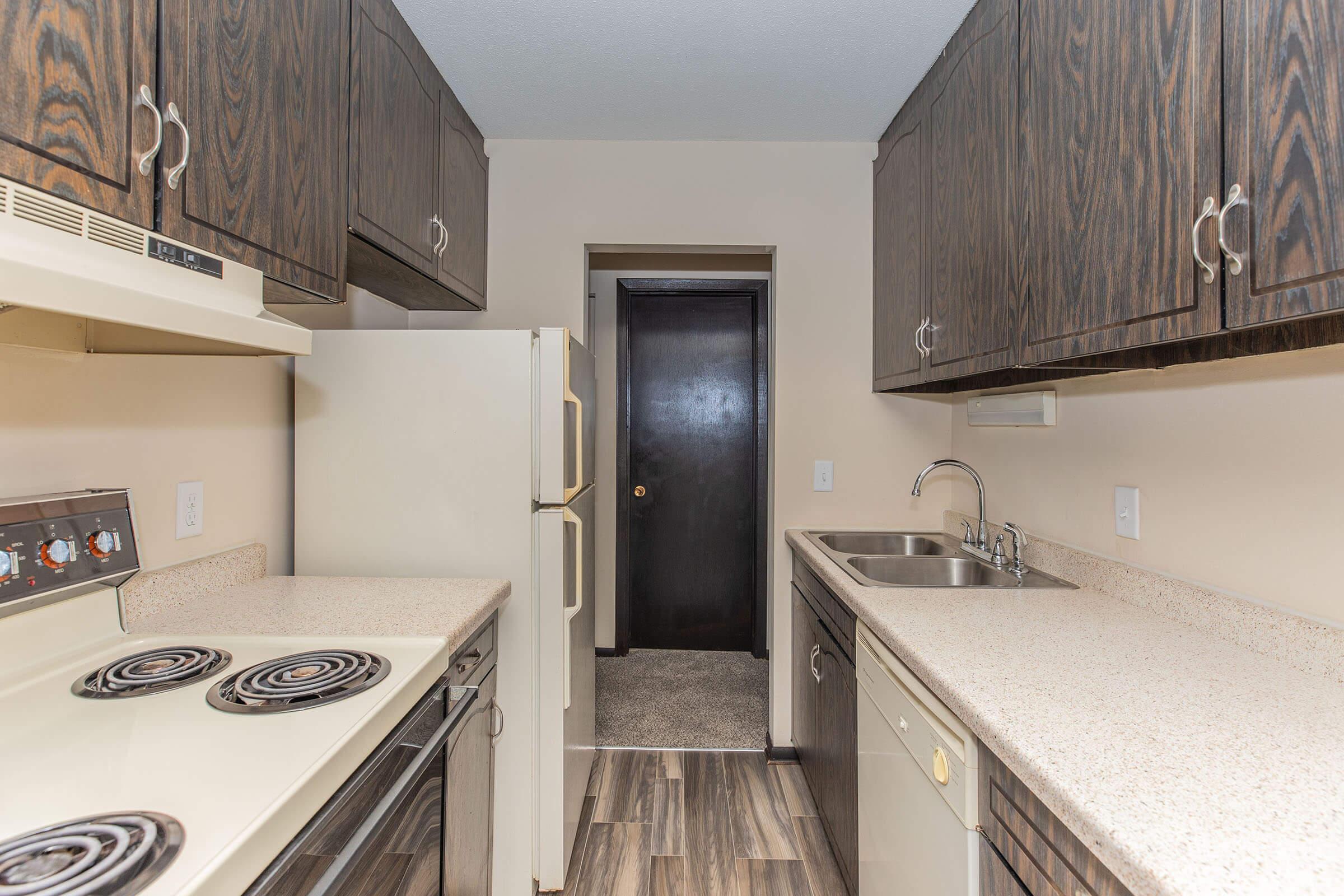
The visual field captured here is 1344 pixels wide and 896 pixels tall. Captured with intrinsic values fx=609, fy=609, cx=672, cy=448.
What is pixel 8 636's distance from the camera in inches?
36.8

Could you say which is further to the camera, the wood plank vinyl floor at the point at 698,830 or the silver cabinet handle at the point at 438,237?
the silver cabinet handle at the point at 438,237

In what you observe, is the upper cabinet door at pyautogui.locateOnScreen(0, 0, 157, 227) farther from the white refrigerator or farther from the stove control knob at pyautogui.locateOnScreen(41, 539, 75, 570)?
the white refrigerator

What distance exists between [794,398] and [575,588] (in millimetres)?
1139

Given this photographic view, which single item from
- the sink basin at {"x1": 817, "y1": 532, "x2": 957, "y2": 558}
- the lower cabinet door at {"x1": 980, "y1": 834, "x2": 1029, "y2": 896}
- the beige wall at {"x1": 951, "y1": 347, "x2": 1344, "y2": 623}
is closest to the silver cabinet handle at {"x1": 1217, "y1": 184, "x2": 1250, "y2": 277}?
the beige wall at {"x1": 951, "y1": 347, "x2": 1344, "y2": 623}

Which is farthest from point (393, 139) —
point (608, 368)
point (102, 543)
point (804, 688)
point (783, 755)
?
point (783, 755)

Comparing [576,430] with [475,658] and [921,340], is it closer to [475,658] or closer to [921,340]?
[475,658]

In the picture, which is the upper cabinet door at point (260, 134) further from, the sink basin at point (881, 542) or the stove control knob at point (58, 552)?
the sink basin at point (881, 542)

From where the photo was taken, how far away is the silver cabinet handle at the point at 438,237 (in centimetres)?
187

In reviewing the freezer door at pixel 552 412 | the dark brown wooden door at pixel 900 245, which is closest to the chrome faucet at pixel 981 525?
the dark brown wooden door at pixel 900 245

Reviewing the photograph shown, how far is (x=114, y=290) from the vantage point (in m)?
0.72

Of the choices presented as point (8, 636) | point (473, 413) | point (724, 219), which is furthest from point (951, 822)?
point (724, 219)

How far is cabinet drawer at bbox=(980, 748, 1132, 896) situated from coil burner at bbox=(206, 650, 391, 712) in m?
0.94

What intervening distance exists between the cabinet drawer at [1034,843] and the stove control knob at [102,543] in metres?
1.52

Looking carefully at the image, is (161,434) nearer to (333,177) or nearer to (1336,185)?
(333,177)
